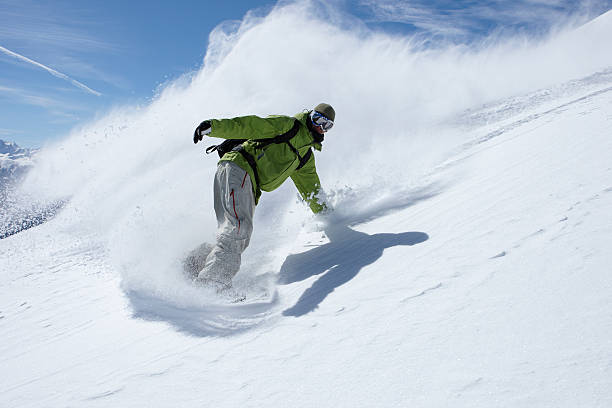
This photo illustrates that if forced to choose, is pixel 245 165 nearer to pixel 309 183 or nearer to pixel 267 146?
pixel 267 146

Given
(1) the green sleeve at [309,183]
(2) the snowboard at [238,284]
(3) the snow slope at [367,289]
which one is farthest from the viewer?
(1) the green sleeve at [309,183]

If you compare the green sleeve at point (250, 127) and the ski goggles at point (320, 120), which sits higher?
the green sleeve at point (250, 127)

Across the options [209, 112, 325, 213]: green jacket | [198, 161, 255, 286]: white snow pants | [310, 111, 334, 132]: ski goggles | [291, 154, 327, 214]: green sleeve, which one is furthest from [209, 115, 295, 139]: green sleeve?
[291, 154, 327, 214]: green sleeve

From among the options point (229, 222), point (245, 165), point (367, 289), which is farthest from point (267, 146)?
point (367, 289)

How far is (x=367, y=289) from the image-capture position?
8.88ft

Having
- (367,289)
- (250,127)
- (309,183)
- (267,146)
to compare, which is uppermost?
(250,127)

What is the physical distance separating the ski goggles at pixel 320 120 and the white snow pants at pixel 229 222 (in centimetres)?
105

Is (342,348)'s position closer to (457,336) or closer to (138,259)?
(457,336)

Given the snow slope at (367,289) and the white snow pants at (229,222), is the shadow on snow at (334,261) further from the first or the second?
the white snow pants at (229,222)

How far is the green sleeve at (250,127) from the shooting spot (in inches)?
138

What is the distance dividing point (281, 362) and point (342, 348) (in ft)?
1.16

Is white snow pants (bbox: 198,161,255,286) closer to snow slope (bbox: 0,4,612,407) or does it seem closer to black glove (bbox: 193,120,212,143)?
snow slope (bbox: 0,4,612,407)

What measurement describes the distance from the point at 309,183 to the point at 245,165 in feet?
3.89

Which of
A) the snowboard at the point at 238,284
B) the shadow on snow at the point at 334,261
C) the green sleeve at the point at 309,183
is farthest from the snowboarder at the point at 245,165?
the shadow on snow at the point at 334,261
